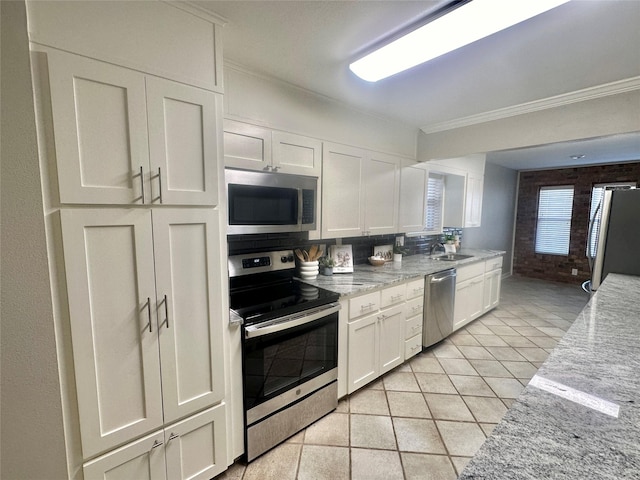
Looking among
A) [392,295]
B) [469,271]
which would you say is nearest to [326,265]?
[392,295]

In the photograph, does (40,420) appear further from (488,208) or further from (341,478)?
(488,208)

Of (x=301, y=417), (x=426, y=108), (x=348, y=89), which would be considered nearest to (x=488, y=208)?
(x=426, y=108)

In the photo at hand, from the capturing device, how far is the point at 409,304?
2.66 m

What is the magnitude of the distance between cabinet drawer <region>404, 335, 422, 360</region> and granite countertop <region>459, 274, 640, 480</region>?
162 cm

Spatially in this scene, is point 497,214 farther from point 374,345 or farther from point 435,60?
point 435,60

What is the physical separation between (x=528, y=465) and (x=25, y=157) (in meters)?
1.71

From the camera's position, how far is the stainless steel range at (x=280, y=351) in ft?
5.39

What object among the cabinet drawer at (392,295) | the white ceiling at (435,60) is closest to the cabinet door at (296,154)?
the white ceiling at (435,60)

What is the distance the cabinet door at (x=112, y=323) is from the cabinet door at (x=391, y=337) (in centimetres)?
169

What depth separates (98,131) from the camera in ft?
3.68

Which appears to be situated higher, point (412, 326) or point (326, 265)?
point (326, 265)

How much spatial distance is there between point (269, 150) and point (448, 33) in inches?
48.0

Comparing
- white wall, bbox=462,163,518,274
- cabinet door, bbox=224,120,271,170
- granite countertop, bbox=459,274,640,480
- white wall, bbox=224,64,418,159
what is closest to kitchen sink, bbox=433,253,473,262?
white wall, bbox=462,163,518,274

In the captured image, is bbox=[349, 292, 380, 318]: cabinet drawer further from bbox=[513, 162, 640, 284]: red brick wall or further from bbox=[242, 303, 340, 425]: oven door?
bbox=[513, 162, 640, 284]: red brick wall
